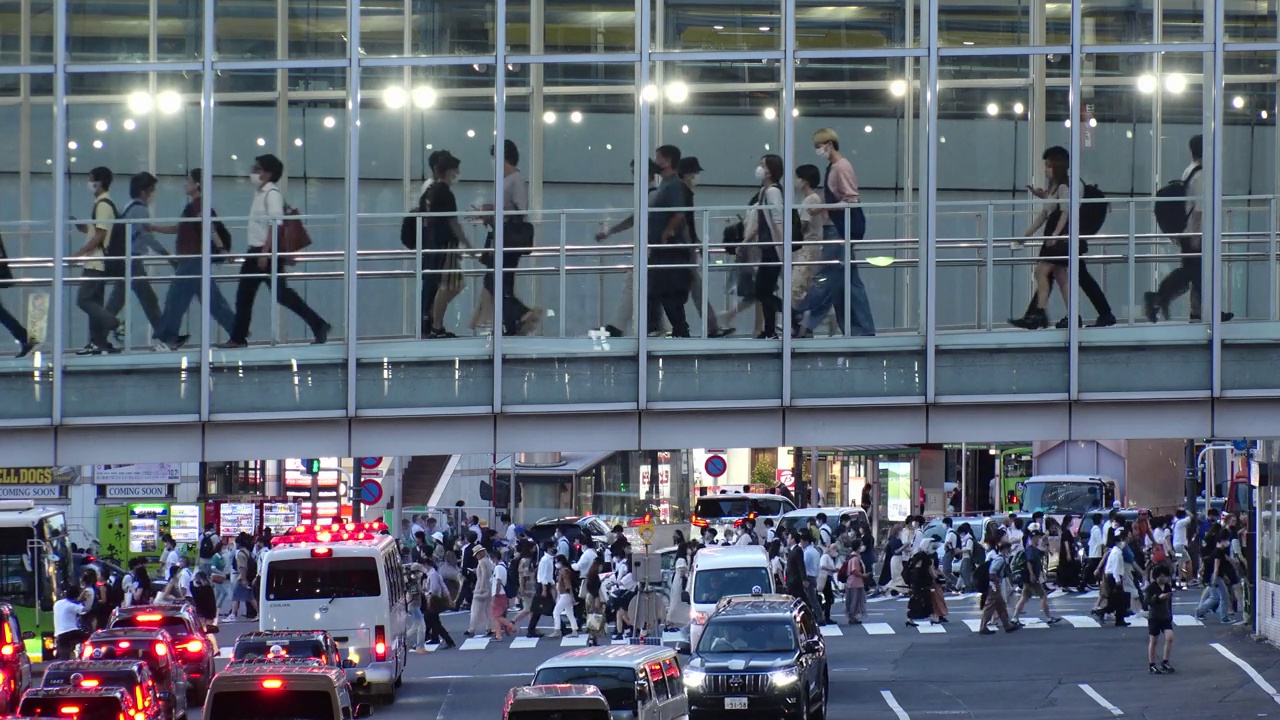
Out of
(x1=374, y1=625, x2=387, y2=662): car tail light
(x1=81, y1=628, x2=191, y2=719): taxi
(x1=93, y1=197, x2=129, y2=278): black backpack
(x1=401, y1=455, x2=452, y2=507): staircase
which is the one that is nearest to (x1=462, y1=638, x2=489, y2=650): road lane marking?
(x1=374, y1=625, x2=387, y2=662): car tail light

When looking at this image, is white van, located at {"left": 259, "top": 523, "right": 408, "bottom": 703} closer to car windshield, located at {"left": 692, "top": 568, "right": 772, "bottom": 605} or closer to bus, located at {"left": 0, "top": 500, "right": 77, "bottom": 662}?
car windshield, located at {"left": 692, "top": 568, "right": 772, "bottom": 605}

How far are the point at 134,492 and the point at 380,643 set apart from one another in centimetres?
2275

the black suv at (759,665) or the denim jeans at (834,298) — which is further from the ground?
the denim jeans at (834,298)

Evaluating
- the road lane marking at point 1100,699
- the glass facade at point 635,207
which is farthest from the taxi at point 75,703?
the road lane marking at point 1100,699

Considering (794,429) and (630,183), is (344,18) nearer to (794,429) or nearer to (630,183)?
(630,183)

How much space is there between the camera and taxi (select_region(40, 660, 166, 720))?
19250mm

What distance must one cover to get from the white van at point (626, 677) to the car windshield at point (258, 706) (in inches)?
99.3

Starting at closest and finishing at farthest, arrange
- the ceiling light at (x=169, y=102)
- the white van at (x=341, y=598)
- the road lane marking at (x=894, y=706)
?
the ceiling light at (x=169, y=102)
the road lane marking at (x=894, y=706)
the white van at (x=341, y=598)

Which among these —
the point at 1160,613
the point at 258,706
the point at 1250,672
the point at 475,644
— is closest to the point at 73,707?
the point at 258,706

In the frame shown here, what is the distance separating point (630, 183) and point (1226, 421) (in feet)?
24.0

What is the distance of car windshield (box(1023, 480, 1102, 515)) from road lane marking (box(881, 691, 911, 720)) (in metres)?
22.3

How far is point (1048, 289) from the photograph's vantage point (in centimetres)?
1984

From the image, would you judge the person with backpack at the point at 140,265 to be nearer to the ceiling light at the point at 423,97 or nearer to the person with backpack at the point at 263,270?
the person with backpack at the point at 263,270

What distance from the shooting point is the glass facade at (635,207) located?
1975 centimetres
